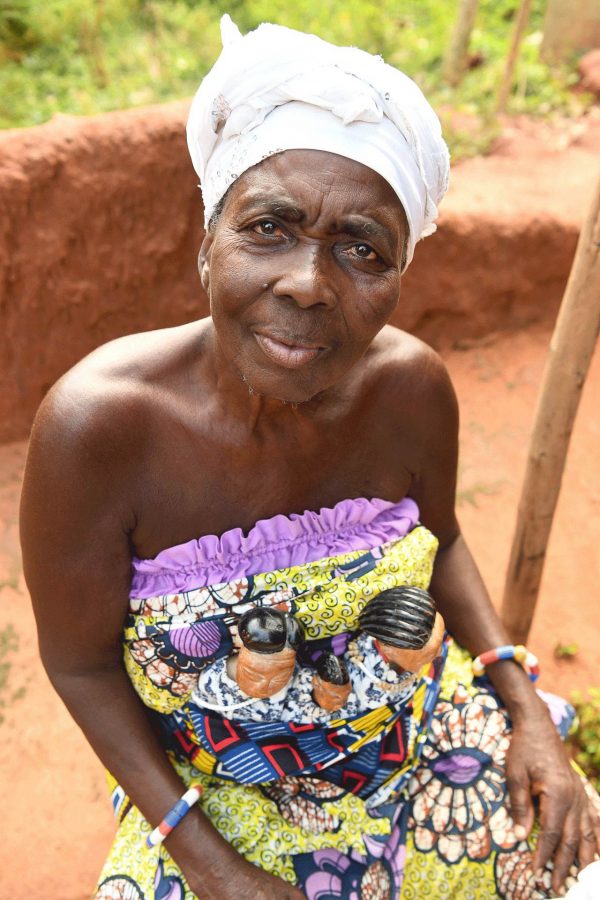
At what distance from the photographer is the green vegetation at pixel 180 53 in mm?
4766

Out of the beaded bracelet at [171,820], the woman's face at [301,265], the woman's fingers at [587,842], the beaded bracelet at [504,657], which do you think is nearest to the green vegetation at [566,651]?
the beaded bracelet at [504,657]

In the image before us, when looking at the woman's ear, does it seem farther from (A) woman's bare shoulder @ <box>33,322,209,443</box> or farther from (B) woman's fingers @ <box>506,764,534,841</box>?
(B) woman's fingers @ <box>506,764,534,841</box>

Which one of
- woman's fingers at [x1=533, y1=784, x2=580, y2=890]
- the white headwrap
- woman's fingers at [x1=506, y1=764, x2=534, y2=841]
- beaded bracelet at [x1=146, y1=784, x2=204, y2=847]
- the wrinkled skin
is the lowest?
woman's fingers at [x1=533, y1=784, x2=580, y2=890]

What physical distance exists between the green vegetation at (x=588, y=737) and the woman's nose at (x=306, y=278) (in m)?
1.95

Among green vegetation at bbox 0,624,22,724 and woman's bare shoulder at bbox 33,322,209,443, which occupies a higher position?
woman's bare shoulder at bbox 33,322,209,443

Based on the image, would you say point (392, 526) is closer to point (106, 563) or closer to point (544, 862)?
point (106, 563)

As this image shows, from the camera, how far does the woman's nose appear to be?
50.5 inches

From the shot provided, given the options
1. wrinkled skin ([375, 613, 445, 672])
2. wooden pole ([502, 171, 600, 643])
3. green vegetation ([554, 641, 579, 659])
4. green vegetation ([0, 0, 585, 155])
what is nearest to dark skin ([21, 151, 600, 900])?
wrinkled skin ([375, 613, 445, 672])

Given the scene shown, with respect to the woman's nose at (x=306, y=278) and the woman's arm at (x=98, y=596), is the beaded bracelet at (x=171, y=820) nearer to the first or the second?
the woman's arm at (x=98, y=596)

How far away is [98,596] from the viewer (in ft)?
5.08

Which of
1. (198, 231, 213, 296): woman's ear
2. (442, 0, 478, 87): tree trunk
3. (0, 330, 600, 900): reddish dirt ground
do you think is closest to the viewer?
(198, 231, 213, 296): woman's ear

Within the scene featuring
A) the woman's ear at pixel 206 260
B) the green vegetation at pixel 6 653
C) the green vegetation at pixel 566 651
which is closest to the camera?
the woman's ear at pixel 206 260

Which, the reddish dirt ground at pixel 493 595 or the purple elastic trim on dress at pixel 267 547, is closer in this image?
the purple elastic trim on dress at pixel 267 547

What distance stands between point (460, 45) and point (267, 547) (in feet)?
15.9
